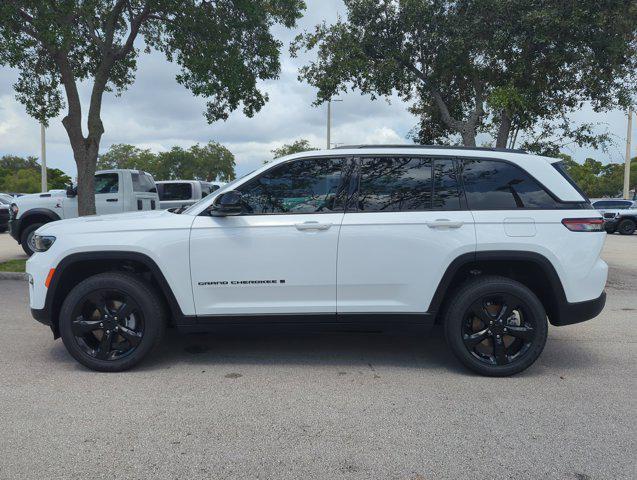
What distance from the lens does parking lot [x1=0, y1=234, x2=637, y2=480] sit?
9.11 ft

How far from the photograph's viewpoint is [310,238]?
4020 millimetres

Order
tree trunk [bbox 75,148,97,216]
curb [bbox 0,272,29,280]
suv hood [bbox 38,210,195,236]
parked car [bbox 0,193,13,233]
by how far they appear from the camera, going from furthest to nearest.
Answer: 1. parked car [bbox 0,193,13,233]
2. tree trunk [bbox 75,148,97,216]
3. curb [bbox 0,272,29,280]
4. suv hood [bbox 38,210,195,236]

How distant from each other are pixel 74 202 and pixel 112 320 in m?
8.17

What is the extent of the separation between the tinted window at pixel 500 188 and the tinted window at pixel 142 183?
926 cm

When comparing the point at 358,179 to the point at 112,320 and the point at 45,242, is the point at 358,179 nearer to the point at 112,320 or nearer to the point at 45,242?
the point at 112,320

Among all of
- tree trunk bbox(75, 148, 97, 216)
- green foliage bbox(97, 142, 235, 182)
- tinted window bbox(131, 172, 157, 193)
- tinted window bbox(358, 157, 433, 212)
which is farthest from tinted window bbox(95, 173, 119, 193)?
green foliage bbox(97, 142, 235, 182)

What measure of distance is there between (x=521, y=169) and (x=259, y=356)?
2.82m

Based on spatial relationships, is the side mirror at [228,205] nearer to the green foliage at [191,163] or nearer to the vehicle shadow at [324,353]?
the vehicle shadow at [324,353]

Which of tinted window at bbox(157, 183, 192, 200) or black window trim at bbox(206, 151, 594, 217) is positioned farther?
tinted window at bbox(157, 183, 192, 200)

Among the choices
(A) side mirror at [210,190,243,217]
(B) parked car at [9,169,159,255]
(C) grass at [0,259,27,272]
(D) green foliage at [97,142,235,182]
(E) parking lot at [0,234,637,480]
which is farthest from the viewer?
(D) green foliage at [97,142,235,182]

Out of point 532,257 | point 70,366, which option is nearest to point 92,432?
point 70,366

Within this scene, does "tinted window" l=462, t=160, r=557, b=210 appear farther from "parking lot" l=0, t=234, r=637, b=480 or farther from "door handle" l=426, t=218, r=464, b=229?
"parking lot" l=0, t=234, r=637, b=480

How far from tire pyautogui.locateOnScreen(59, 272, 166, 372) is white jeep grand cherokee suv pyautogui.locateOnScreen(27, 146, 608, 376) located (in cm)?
1

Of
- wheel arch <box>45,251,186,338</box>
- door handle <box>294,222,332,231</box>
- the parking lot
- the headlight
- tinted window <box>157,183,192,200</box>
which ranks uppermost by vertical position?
tinted window <box>157,183,192,200</box>
